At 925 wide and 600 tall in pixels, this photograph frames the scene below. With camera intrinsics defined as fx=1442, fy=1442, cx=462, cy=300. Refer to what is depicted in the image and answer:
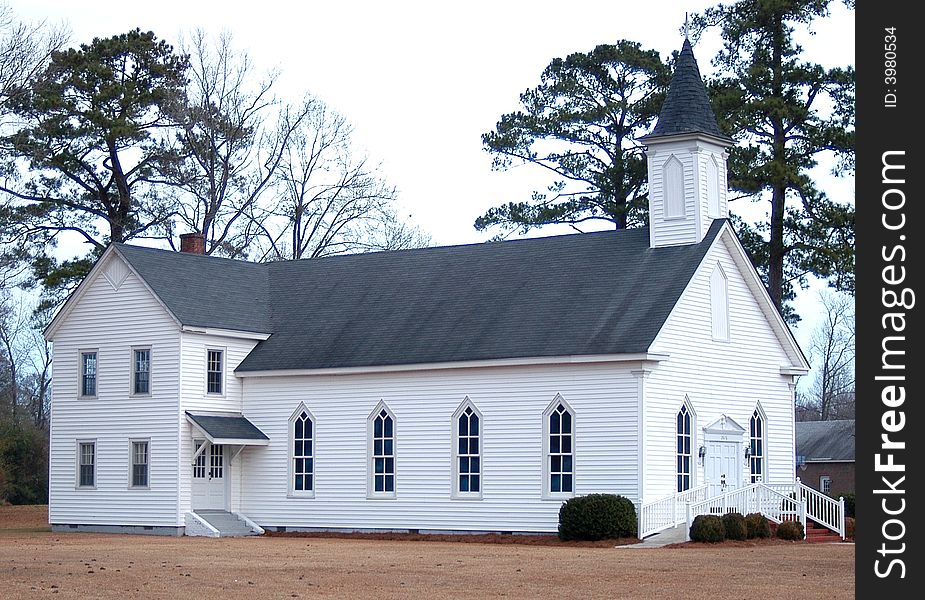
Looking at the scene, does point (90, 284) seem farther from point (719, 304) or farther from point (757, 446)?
point (757, 446)

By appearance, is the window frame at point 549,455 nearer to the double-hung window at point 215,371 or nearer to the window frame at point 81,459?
the double-hung window at point 215,371

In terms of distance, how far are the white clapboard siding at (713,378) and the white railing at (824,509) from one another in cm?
222

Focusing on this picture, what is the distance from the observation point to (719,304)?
38.2m

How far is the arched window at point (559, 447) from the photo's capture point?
35656mm

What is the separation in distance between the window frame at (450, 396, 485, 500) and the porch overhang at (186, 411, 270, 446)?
19.9ft

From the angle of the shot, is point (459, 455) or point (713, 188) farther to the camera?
point (713, 188)

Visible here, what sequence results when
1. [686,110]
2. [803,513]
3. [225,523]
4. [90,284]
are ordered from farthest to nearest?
1. [90,284]
2. [225,523]
3. [686,110]
4. [803,513]

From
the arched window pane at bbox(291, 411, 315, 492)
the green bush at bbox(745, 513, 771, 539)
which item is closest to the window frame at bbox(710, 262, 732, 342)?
the green bush at bbox(745, 513, 771, 539)

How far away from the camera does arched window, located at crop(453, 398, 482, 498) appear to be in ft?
121

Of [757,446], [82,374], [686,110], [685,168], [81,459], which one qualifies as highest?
[686,110]

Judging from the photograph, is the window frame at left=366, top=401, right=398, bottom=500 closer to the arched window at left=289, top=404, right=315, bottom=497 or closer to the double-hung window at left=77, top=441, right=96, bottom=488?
the arched window at left=289, top=404, right=315, bottom=497

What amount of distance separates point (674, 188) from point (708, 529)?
391 inches

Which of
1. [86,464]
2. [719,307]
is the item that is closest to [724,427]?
[719,307]
